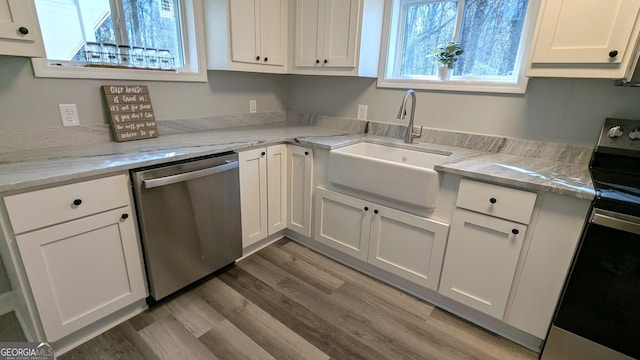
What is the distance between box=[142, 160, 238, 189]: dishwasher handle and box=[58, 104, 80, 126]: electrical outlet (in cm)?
69

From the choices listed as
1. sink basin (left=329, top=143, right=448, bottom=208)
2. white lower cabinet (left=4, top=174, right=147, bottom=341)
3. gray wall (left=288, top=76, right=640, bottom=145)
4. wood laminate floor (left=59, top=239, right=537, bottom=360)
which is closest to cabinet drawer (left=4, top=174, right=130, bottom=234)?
white lower cabinet (left=4, top=174, right=147, bottom=341)

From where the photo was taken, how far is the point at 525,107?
5.99 feet

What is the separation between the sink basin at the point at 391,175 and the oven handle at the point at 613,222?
66cm

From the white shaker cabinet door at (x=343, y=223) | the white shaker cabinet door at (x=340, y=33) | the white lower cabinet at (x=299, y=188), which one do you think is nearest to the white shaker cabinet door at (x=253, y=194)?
the white lower cabinet at (x=299, y=188)

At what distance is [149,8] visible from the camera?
199 cm

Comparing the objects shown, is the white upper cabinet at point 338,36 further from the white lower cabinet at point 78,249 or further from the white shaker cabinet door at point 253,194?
the white lower cabinet at point 78,249

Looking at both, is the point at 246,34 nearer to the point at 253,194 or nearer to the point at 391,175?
the point at 253,194

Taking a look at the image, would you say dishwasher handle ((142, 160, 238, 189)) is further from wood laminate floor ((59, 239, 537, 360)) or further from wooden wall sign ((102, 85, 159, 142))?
wood laminate floor ((59, 239, 537, 360))

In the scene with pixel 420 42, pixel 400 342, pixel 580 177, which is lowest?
pixel 400 342

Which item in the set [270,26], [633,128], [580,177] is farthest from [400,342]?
[270,26]

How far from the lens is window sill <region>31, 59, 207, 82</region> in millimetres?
1578

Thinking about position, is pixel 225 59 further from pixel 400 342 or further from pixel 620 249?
pixel 620 249

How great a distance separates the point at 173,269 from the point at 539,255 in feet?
6.28

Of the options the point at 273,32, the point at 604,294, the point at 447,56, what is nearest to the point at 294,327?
the point at 604,294
